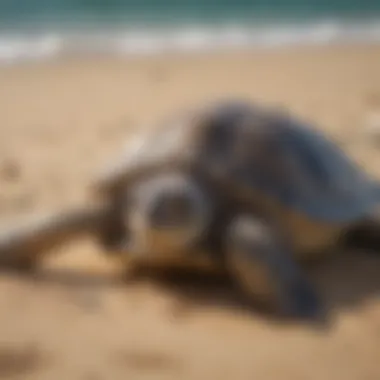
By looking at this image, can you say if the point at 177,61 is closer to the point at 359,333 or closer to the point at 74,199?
the point at 74,199

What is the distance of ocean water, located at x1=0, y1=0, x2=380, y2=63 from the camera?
8375 millimetres

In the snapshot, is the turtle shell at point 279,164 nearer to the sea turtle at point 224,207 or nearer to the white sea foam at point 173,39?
the sea turtle at point 224,207

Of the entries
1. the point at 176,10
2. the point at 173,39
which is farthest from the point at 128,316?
the point at 176,10

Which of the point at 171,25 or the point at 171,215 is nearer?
the point at 171,215

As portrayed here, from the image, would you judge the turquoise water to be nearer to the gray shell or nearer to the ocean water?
the ocean water

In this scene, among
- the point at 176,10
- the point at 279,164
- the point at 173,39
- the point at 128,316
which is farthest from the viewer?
the point at 176,10

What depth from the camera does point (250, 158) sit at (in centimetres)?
290

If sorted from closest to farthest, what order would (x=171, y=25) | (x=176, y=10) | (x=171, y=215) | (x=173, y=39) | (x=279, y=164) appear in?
(x=171, y=215) → (x=279, y=164) → (x=173, y=39) → (x=171, y=25) → (x=176, y=10)

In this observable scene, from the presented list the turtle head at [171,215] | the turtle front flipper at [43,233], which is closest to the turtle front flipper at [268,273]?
the turtle head at [171,215]

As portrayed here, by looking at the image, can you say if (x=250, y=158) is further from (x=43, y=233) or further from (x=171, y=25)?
(x=171, y=25)

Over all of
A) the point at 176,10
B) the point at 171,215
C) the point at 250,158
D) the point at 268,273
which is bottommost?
the point at 268,273

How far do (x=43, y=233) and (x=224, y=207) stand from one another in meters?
0.55

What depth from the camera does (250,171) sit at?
2885 mm

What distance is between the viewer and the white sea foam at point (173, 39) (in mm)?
8102
